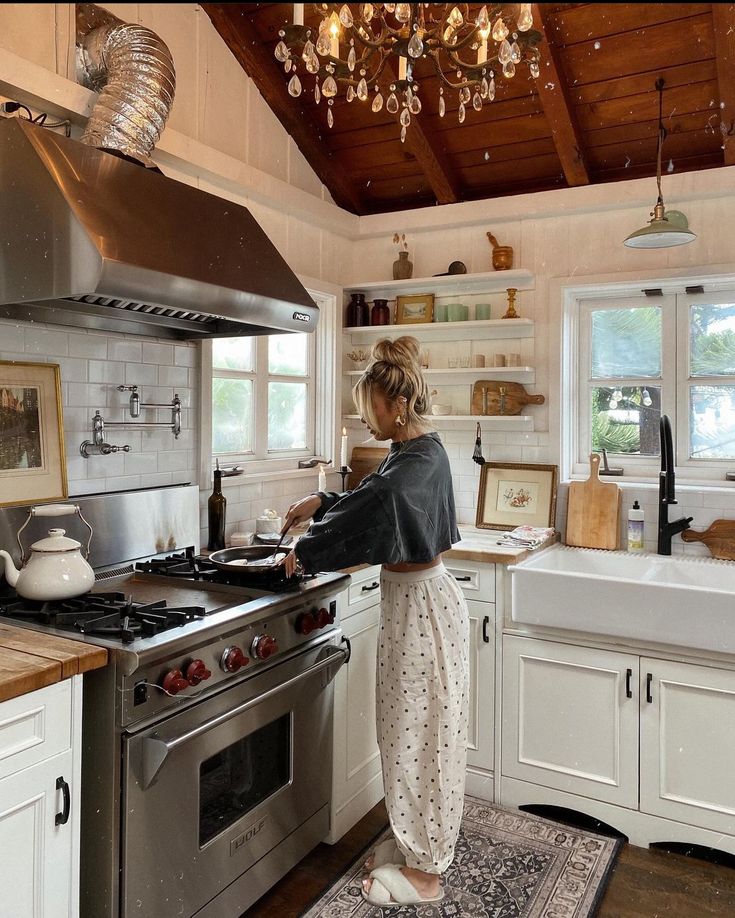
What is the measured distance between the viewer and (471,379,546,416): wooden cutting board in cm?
351

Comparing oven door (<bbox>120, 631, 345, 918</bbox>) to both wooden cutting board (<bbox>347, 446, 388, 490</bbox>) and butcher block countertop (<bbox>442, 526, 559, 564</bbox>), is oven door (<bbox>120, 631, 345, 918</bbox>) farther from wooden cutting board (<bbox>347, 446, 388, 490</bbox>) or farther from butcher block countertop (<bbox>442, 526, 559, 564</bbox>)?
wooden cutting board (<bbox>347, 446, 388, 490</bbox>)

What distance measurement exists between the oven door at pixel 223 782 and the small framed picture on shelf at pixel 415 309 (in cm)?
185

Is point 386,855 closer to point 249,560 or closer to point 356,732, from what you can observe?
point 356,732

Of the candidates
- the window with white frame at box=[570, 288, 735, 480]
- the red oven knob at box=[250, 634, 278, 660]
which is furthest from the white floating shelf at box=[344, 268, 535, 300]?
the red oven knob at box=[250, 634, 278, 660]

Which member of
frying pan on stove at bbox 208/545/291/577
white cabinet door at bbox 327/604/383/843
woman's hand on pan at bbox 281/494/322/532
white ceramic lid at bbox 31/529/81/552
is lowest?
white cabinet door at bbox 327/604/383/843

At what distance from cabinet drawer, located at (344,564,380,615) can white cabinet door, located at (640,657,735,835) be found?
102 cm

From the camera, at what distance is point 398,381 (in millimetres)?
2281

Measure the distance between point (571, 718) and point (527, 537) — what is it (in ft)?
2.57

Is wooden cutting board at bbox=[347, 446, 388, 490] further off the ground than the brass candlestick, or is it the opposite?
the brass candlestick

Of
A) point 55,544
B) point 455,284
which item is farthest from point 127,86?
point 455,284

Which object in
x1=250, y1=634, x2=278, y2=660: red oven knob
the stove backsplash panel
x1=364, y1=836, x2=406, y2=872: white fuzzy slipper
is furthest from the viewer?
x1=364, y1=836, x2=406, y2=872: white fuzzy slipper

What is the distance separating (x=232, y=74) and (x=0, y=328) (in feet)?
5.49

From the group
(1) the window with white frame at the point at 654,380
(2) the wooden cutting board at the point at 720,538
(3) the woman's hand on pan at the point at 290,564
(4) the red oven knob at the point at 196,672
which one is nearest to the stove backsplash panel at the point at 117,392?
(3) the woman's hand on pan at the point at 290,564

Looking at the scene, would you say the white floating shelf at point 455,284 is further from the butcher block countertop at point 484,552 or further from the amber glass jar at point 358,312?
the butcher block countertop at point 484,552
